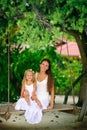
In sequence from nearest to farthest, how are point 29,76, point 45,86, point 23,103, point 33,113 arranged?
point 33,113, point 23,103, point 29,76, point 45,86

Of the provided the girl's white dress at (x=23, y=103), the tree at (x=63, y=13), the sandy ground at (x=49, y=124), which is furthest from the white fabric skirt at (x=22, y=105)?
the tree at (x=63, y=13)

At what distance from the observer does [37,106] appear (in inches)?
375

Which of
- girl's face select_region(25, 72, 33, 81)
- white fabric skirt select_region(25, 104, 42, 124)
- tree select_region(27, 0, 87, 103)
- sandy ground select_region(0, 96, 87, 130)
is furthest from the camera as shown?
sandy ground select_region(0, 96, 87, 130)

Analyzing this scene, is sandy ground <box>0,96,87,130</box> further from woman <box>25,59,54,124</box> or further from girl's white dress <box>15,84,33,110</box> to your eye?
girl's white dress <box>15,84,33,110</box>

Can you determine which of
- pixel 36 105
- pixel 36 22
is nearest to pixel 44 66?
pixel 36 105

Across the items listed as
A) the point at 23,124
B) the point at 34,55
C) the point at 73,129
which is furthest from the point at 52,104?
the point at 34,55

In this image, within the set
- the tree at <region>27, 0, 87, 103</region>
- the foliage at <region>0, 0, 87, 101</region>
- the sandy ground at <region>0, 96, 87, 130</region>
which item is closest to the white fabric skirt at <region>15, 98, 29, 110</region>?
the sandy ground at <region>0, 96, 87, 130</region>

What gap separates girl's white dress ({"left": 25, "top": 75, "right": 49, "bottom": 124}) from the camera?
928 centimetres

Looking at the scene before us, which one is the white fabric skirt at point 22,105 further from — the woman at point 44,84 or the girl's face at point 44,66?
the girl's face at point 44,66

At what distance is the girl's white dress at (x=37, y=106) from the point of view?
928cm

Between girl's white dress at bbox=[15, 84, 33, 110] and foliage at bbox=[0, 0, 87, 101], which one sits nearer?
foliage at bbox=[0, 0, 87, 101]

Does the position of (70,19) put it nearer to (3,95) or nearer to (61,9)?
(61,9)

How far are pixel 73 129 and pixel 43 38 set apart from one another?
2071 mm

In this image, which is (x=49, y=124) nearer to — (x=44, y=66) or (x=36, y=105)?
(x=36, y=105)
